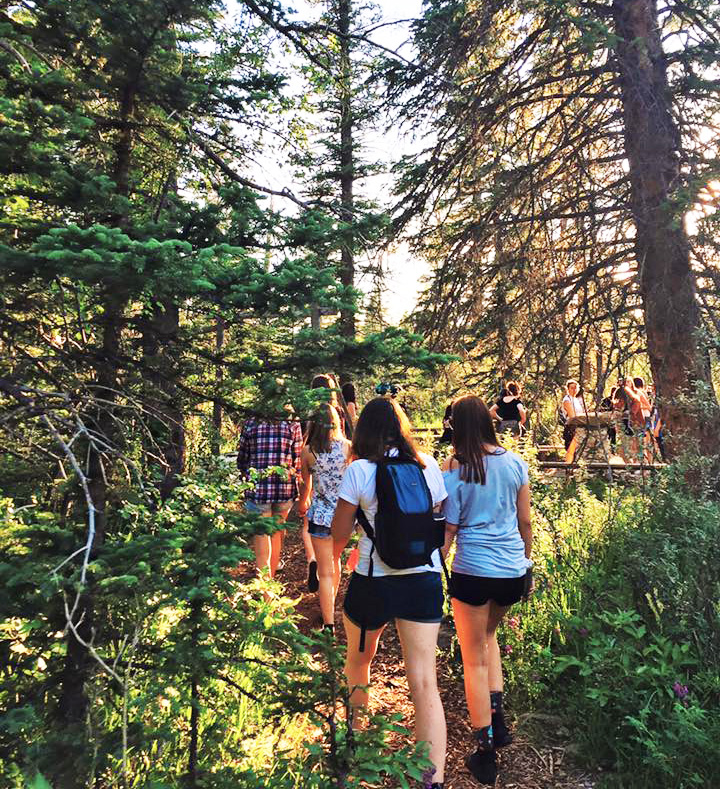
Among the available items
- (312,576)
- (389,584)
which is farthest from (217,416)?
(312,576)

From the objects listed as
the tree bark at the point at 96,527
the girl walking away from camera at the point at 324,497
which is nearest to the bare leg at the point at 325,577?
the girl walking away from camera at the point at 324,497

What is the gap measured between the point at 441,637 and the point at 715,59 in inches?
228

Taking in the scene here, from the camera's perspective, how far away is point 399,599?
2.60 m

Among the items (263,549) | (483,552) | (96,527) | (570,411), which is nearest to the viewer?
(96,527)

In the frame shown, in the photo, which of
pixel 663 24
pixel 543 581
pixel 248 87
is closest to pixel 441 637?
pixel 543 581

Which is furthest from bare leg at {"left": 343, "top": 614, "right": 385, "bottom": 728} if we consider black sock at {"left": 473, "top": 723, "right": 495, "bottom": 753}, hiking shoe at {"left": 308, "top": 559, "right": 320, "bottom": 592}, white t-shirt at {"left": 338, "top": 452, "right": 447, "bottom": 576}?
hiking shoe at {"left": 308, "top": 559, "right": 320, "bottom": 592}

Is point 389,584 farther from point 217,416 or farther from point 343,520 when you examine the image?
point 217,416

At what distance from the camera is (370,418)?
2834mm

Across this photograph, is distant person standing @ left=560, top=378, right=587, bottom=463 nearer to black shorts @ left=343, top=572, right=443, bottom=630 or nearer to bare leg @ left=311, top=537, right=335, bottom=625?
bare leg @ left=311, top=537, right=335, bottom=625

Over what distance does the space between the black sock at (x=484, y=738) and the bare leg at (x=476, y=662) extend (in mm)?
19

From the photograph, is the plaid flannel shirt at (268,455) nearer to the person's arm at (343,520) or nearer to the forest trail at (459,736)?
the forest trail at (459,736)

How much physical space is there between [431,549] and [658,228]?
4345mm

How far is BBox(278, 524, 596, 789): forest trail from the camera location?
285 centimetres

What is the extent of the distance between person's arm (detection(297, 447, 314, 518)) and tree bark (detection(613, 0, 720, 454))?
348 centimetres
